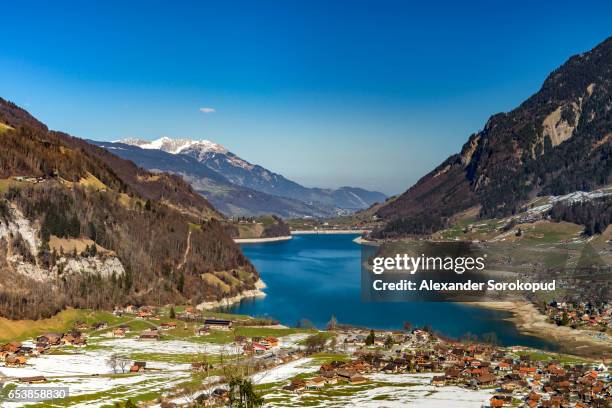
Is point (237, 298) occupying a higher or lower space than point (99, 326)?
lower

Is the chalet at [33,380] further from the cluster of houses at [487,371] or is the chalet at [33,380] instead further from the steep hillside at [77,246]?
the steep hillside at [77,246]

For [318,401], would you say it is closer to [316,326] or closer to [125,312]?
[316,326]

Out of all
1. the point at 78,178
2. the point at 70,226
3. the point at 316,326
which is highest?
the point at 78,178

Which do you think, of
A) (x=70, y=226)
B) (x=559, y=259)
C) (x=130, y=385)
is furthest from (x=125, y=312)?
(x=559, y=259)

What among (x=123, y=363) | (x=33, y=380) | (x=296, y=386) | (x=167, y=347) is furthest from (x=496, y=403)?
(x=167, y=347)

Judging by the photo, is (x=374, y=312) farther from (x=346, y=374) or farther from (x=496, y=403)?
(x=496, y=403)

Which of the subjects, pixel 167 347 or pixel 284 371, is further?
pixel 167 347
